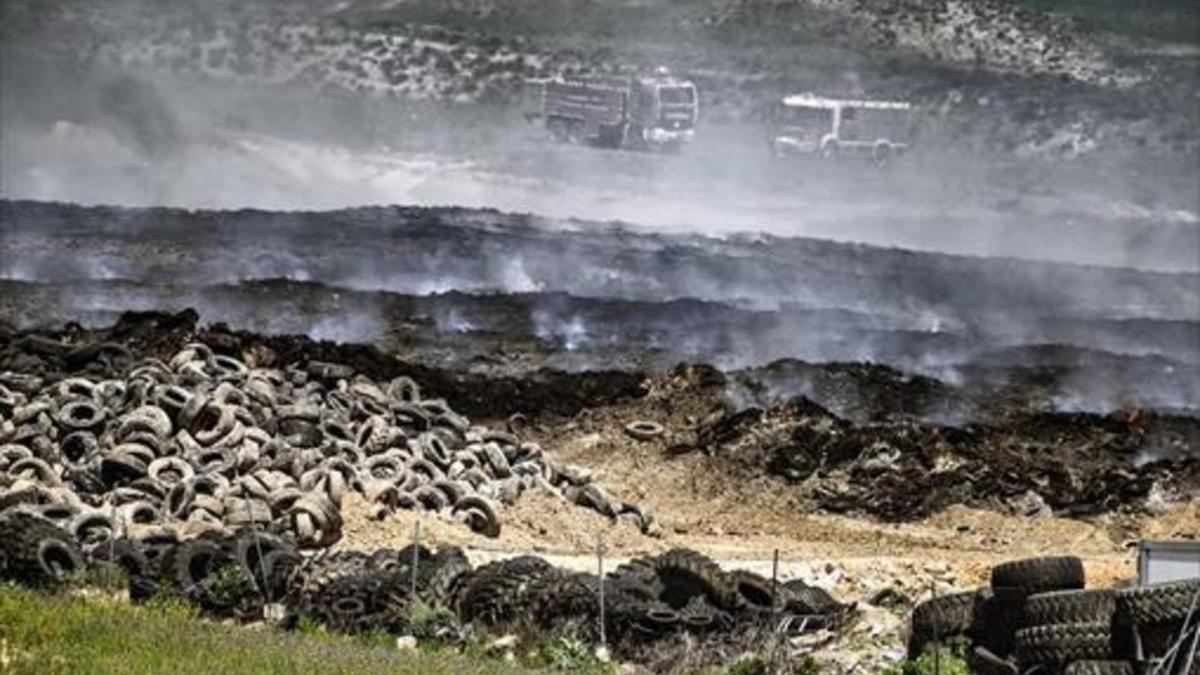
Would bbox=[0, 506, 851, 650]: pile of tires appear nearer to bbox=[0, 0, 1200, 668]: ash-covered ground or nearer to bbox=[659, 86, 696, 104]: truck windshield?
bbox=[0, 0, 1200, 668]: ash-covered ground

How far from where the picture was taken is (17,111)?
83.0 m

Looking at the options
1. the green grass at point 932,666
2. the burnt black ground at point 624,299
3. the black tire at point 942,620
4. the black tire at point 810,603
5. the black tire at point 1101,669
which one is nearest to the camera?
the black tire at point 1101,669

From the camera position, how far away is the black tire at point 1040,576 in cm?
2847

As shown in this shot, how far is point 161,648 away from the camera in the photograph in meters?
23.2

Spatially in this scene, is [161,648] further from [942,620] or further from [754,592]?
[754,592]

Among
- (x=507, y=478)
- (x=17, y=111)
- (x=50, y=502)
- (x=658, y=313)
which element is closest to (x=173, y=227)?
(x=658, y=313)

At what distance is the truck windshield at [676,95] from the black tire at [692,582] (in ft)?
185

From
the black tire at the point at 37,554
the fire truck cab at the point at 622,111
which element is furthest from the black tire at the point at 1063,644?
the fire truck cab at the point at 622,111

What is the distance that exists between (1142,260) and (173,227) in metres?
33.3

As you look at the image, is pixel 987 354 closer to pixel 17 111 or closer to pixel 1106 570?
pixel 1106 570

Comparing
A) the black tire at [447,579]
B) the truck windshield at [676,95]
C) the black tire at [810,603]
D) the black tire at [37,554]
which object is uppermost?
the black tire at [37,554]

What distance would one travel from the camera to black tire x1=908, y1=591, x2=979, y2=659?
92.6 feet

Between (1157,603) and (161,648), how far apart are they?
31.7 ft

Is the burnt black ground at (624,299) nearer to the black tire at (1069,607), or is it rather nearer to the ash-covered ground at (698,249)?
the ash-covered ground at (698,249)
